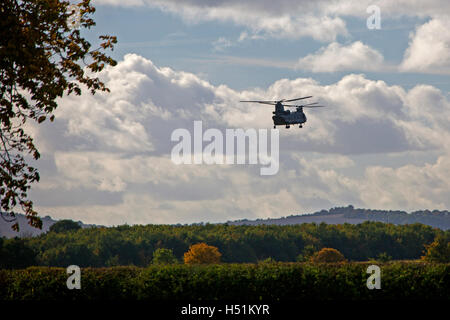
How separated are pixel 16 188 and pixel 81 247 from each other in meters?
165

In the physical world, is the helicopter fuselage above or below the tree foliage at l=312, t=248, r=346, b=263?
above

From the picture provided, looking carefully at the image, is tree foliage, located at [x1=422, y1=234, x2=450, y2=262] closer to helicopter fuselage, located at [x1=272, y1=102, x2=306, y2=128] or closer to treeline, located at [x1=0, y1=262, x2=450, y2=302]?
helicopter fuselage, located at [x1=272, y1=102, x2=306, y2=128]

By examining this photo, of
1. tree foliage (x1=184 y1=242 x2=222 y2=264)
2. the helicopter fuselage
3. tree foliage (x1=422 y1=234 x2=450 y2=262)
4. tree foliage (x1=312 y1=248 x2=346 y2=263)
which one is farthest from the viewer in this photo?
tree foliage (x1=184 y1=242 x2=222 y2=264)

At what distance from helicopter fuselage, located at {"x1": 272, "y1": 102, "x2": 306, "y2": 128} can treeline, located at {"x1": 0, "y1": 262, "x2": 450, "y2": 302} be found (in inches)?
1536

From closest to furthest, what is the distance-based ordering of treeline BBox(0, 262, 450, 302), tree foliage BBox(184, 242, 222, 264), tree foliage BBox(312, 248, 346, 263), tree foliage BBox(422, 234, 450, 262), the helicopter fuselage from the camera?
treeline BBox(0, 262, 450, 302) < the helicopter fuselage < tree foliage BBox(422, 234, 450, 262) < tree foliage BBox(312, 248, 346, 263) < tree foliage BBox(184, 242, 222, 264)

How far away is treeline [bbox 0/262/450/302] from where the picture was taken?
95.5ft

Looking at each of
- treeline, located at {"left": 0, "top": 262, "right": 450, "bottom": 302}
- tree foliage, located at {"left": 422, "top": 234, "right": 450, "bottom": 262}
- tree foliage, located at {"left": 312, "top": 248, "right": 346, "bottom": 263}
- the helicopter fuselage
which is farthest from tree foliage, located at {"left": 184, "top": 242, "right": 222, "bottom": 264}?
treeline, located at {"left": 0, "top": 262, "right": 450, "bottom": 302}

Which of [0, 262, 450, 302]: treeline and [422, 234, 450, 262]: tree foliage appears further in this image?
[422, 234, 450, 262]: tree foliage

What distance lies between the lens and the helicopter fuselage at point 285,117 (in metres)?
68.4

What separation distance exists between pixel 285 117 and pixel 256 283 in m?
41.1

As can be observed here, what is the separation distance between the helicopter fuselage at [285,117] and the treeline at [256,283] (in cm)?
3902

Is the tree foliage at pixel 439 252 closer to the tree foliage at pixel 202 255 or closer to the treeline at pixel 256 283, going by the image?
the tree foliage at pixel 202 255
